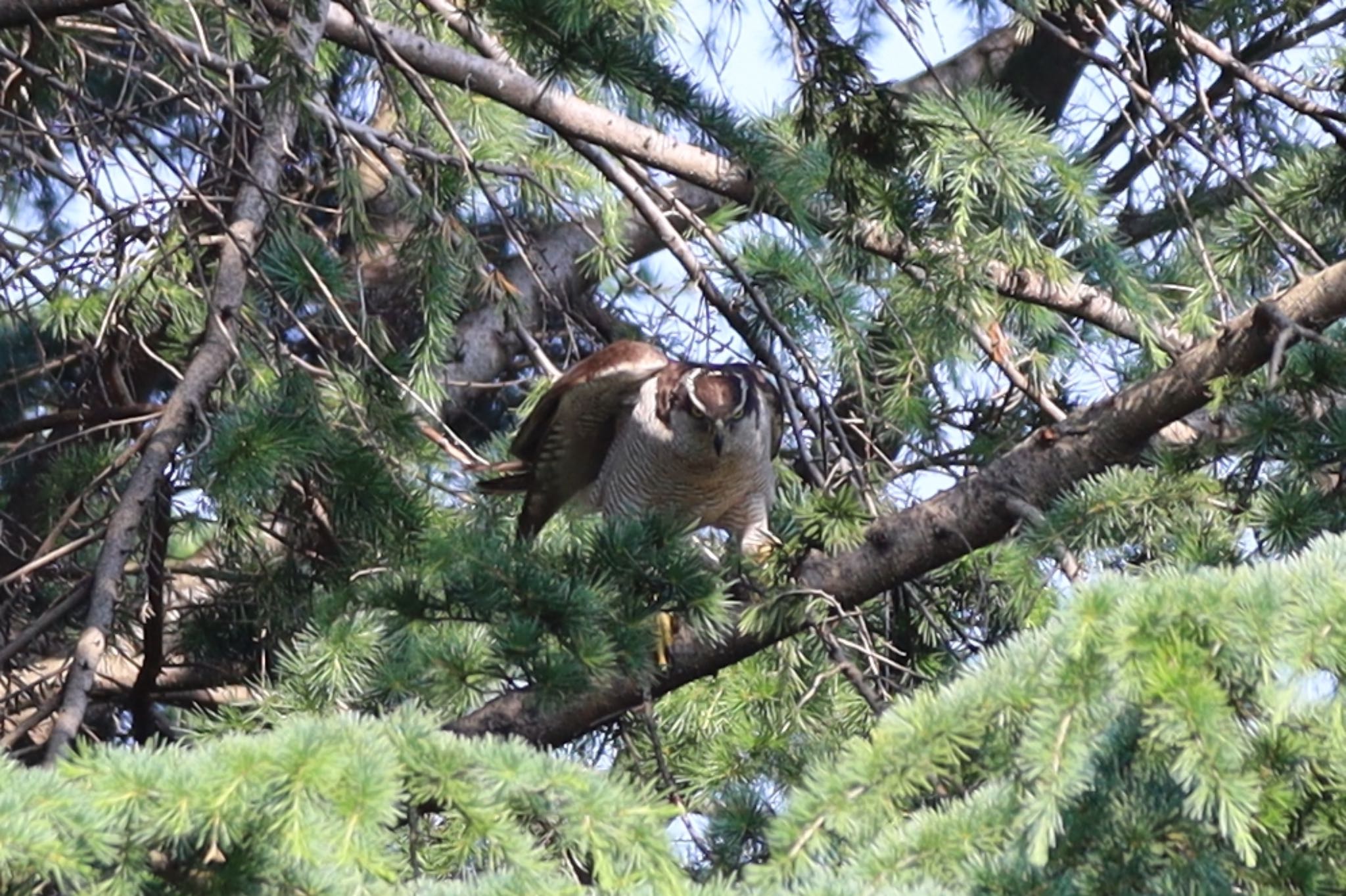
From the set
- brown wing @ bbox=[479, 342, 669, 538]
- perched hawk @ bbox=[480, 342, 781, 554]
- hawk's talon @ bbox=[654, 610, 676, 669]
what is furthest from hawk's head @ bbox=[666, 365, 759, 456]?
hawk's talon @ bbox=[654, 610, 676, 669]

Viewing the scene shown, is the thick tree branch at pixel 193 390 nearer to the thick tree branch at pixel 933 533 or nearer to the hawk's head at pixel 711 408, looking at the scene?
the thick tree branch at pixel 933 533

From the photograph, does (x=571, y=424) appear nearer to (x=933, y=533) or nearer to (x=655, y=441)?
(x=655, y=441)

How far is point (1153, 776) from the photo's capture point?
213 centimetres

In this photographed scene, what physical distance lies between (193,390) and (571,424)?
1.64 m

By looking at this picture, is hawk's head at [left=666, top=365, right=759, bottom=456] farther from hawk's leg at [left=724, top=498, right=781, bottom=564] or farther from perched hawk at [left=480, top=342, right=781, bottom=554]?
hawk's leg at [left=724, top=498, right=781, bottom=564]

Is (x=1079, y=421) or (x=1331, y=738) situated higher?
(x=1079, y=421)

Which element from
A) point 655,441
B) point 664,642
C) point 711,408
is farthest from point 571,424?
point 664,642

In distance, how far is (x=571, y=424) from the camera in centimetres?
504

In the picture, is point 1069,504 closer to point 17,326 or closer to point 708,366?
point 708,366

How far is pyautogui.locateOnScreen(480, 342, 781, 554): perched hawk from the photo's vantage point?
4.84 meters

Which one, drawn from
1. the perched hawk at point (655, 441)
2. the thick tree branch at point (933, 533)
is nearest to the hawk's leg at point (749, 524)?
the perched hawk at point (655, 441)

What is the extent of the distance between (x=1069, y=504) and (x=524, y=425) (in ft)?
5.82

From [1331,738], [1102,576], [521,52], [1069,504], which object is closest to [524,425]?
[521,52]

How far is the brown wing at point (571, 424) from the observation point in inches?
189
